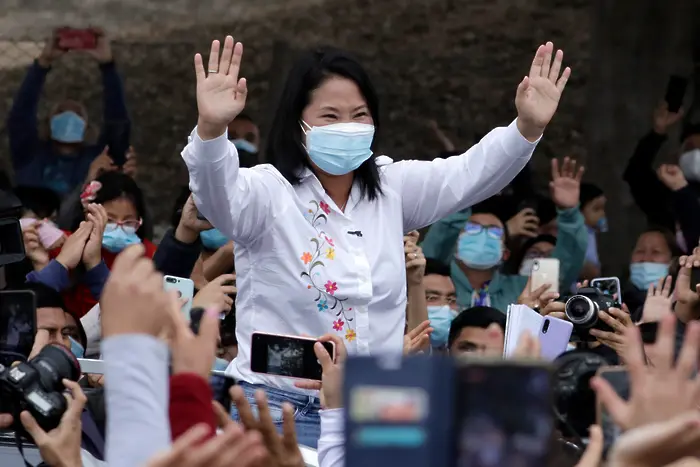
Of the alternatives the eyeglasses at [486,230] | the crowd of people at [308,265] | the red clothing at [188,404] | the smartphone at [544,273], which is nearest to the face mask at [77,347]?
the crowd of people at [308,265]

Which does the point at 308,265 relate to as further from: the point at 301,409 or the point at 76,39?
the point at 76,39

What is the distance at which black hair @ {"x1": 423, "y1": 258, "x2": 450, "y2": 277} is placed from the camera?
5902mm

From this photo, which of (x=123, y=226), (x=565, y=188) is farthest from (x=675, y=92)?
(x=123, y=226)

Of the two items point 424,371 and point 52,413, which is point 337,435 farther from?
point 424,371

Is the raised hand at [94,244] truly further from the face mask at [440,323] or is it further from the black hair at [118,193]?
the face mask at [440,323]

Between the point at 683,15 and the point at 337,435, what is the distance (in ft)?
19.4

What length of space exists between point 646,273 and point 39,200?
101 inches

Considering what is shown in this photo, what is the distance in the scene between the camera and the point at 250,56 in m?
7.97

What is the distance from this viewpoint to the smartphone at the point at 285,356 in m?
3.59

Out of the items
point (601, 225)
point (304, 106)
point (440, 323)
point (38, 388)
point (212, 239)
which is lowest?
point (440, 323)

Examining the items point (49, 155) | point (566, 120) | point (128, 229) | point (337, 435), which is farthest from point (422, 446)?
point (566, 120)

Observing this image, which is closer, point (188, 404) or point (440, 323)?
point (188, 404)

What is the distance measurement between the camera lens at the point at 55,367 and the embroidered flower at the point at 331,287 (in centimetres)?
90

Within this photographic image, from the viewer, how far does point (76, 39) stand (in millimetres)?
7523
